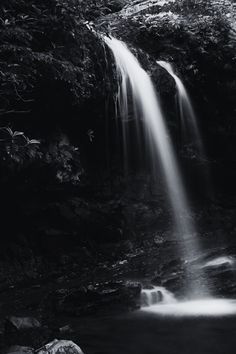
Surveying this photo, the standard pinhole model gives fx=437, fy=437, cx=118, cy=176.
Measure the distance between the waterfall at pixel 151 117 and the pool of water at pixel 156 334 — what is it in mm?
3005

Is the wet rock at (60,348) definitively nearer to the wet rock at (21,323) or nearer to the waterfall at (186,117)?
the wet rock at (21,323)

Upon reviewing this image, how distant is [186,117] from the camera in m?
13.6

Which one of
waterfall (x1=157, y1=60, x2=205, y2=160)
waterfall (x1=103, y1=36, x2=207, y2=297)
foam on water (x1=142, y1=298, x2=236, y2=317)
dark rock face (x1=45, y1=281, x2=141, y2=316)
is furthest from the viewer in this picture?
waterfall (x1=157, y1=60, x2=205, y2=160)

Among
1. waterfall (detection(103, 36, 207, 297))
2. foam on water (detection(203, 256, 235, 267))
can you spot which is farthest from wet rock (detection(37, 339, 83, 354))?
waterfall (detection(103, 36, 207, 297))

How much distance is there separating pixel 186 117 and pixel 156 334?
26.8 ft

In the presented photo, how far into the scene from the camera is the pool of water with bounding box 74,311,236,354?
609cm

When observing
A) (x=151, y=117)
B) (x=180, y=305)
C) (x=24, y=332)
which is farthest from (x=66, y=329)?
(x=151, y=117)

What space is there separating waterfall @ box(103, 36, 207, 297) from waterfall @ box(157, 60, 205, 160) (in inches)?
31.9

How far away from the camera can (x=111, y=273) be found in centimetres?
1066

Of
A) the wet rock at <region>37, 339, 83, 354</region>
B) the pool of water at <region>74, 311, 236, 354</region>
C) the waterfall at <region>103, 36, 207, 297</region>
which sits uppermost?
the waterfall at <region>103, 36, 207, 297</region>

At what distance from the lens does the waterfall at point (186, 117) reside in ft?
43.8

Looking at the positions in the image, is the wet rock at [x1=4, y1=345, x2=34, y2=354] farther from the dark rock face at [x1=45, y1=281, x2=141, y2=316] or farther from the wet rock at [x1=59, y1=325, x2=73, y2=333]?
the dark rock face at [x1=45, y1=281, x2=141, y2=316]

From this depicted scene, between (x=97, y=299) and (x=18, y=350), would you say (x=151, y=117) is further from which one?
(x=18, y=350)

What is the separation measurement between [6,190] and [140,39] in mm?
6943
